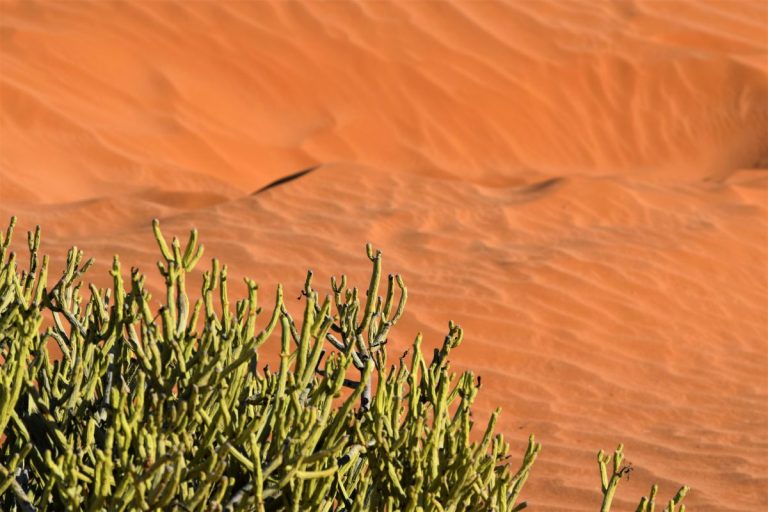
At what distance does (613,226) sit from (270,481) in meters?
5.57

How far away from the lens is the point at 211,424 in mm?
2314

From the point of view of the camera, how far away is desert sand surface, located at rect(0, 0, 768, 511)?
226 inches

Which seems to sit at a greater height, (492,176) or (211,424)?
(492,176)

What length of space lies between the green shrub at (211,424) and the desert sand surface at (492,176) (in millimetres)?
2218

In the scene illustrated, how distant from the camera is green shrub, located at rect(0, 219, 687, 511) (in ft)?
7.25

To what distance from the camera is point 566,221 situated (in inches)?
302

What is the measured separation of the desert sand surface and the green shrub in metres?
2.22

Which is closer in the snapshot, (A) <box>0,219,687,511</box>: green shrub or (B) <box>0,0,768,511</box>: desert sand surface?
(A) <box>0,219,687,511</box>: green shrub

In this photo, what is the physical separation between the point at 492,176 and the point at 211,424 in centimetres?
847

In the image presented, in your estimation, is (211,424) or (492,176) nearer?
(211,424)

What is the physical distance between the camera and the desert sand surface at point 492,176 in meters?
5.74

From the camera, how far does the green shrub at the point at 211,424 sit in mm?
2209

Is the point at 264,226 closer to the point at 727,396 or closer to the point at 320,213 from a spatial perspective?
the point at 320,213

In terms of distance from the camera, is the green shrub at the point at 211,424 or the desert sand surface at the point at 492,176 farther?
the desert sand surface at the point at 492,176
